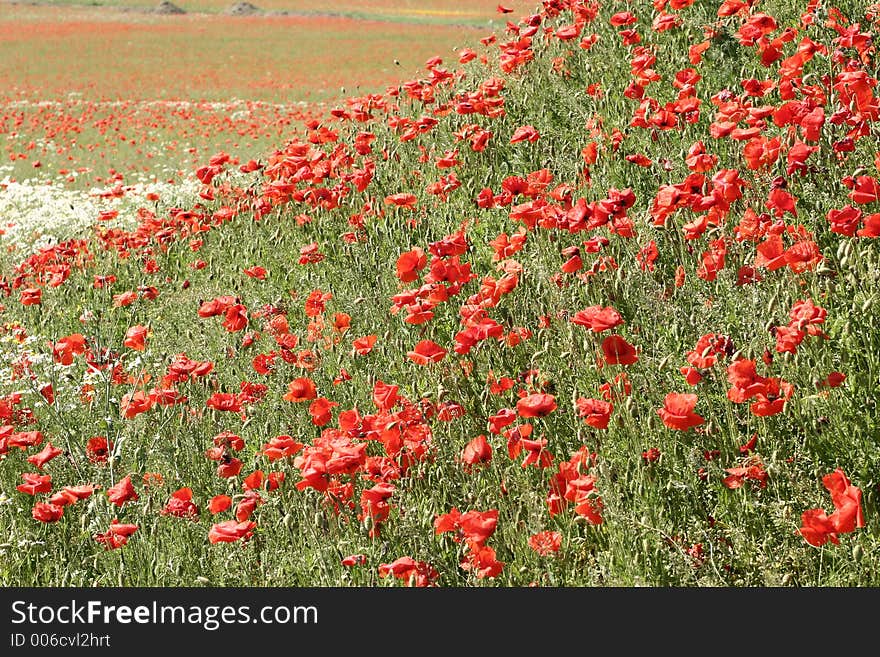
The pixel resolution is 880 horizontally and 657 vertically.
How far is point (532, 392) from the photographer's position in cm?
313

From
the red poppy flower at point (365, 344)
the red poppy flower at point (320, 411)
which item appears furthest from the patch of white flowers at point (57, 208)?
the red poppy flower at point (320, 411)

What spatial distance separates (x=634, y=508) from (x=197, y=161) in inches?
465

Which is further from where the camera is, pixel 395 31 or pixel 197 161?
pixel 395 31

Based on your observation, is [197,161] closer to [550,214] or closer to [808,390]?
[550,214]

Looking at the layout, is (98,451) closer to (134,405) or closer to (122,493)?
(134,405)

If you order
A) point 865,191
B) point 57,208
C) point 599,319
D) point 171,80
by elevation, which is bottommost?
point 599,319

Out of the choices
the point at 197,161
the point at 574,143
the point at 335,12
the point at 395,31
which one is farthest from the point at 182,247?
the point at 335,12

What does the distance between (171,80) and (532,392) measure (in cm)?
2378

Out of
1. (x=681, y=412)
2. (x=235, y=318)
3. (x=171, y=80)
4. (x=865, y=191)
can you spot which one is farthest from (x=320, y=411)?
(x=171, y=80)

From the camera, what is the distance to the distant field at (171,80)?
1404 centimetres

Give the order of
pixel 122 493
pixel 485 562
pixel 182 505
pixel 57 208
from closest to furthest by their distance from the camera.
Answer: pixel 485 562, pixel 122 493, pixel 182 505, pixel 57 208

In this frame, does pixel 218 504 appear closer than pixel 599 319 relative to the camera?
No

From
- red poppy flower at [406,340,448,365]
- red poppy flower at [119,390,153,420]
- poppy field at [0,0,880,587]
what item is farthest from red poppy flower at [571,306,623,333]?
red poppy flower at [119,390,153,420]

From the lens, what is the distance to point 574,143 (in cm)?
562
